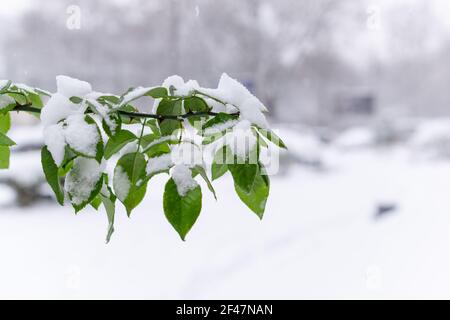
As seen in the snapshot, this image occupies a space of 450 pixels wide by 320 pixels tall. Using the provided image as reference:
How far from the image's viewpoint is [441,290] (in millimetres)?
1691

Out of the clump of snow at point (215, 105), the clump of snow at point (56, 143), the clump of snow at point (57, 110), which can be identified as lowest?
the clump of snow at point (56, 143)

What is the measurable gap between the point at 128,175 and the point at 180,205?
0.08 feet

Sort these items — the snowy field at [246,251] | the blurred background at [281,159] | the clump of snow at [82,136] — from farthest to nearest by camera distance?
the blurred background at [281,159] → the snowy field at [246,251] → the clump of snow at [82,136]

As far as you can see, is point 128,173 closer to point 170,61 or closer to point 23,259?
point 23,259

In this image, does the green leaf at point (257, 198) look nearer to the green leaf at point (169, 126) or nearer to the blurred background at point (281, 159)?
the green leaf at point (169, 126)

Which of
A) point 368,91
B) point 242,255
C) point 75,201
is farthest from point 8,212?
point 368,91

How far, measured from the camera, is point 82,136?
0.21m

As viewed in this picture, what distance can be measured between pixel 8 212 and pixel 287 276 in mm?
1831

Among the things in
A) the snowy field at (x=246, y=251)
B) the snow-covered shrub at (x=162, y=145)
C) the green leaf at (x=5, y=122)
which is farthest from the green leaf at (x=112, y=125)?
the snowy field at (x=246, y=251)

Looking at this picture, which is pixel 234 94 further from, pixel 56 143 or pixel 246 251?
pixel 246 251

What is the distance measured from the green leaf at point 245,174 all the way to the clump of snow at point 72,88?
0.08 metres

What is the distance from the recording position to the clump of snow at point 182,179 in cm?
22

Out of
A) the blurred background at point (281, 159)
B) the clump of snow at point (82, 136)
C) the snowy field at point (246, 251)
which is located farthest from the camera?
the blurred background at point (281, 159)

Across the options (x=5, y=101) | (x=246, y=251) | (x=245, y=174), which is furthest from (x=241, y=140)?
(x=246, y=251)
